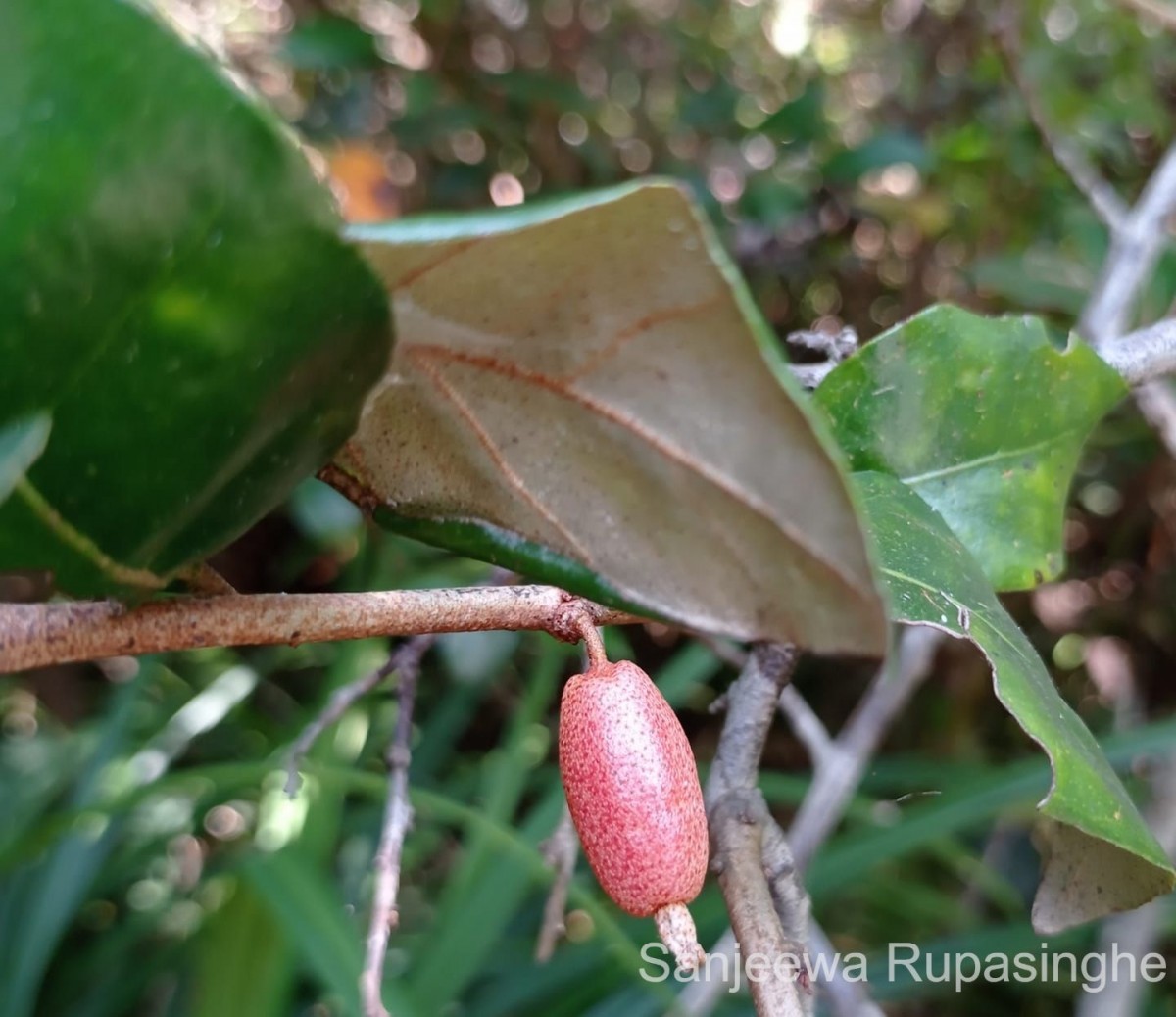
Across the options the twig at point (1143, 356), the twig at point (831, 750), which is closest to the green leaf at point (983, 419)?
the twig at point (1143, 356)

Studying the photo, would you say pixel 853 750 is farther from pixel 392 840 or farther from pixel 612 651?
pixel 392 840

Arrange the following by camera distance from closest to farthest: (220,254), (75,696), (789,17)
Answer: (220,254), (789,17), (75,696)

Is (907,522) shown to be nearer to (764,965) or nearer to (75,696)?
(764,965)

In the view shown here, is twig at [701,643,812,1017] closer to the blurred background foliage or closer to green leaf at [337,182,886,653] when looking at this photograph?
green leaf at [337,182,886,653]

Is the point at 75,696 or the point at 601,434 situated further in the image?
the point at 75,696

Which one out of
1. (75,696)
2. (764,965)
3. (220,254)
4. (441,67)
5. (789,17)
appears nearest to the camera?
(220,254)

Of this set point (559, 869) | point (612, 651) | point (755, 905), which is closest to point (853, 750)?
point (612, 651)

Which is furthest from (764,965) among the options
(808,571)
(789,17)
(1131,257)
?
(789,17)
